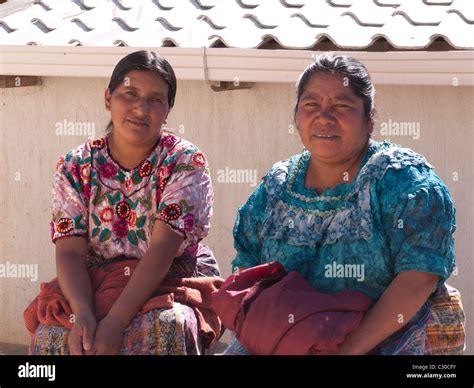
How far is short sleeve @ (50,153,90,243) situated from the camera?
4477 mm

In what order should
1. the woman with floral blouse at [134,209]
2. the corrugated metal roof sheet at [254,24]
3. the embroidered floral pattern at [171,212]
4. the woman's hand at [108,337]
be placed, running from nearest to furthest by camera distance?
the woman's hand at [108,337] < the woman with floral blouse at [134,209] < the embroidered floral pattern at [171,212] < the corrugated metal roof sheet at [254,24]

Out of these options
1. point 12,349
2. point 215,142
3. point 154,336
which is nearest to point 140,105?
point 154,336

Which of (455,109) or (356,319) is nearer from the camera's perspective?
(356,319)

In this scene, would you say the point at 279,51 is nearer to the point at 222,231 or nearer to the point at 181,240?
the point at 222,231

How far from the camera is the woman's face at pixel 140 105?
442 centimetres

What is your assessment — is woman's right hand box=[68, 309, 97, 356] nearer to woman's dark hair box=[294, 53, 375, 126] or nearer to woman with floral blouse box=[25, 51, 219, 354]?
woman with floral blouse box=[25, 51, 219, 354]

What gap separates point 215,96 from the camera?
6.17 meters

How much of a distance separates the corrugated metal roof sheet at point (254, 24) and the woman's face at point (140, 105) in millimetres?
1511

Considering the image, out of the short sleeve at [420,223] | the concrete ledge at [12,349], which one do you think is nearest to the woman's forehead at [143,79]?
the short sleeve at [420,223]

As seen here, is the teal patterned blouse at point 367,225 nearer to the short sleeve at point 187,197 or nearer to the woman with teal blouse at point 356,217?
the woman with teal blouse at point 356,217

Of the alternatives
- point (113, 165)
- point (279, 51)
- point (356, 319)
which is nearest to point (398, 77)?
point (279, 51)

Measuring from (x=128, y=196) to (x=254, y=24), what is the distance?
6.67 feet

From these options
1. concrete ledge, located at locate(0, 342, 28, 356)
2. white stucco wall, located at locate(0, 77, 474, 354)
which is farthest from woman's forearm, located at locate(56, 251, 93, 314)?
concrete ledge, located at locate(0, 342, 28, 356)
